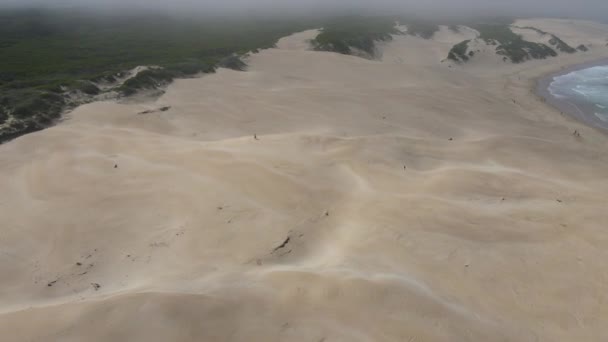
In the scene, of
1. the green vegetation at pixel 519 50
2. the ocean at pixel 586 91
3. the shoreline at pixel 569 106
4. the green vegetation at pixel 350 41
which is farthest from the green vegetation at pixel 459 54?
the ocean at pixel 586 91

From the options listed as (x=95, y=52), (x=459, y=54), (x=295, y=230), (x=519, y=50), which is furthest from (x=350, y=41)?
(x=295, y=230)

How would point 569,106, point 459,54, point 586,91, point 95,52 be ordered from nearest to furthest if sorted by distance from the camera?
point 569,106
point 586,91
point 95,52
point 459,54

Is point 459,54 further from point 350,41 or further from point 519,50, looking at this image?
point 350,41

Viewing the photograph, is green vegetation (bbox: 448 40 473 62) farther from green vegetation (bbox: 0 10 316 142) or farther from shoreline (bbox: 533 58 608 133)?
green vegetation (bbox: 0 10 316 142)

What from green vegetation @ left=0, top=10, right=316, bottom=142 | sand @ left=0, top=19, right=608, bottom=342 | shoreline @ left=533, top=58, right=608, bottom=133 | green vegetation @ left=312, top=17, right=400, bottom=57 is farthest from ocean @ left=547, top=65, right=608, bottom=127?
green vegetation @ left=0, top=10, right=316, bottom=142

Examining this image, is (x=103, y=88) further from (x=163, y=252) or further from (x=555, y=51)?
(x=555, y=51)

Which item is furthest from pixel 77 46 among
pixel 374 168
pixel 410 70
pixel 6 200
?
pixel 374 168
